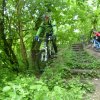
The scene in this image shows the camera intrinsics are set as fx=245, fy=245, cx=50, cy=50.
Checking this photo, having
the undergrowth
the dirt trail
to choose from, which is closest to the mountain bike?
the undergrowth

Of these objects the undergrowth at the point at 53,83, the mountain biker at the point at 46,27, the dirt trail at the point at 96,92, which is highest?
the mountain biker at the point at 46,27

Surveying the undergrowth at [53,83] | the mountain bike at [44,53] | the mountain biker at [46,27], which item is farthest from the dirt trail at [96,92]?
the mountain bike at [44,53]

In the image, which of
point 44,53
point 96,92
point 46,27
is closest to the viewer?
point 96,92

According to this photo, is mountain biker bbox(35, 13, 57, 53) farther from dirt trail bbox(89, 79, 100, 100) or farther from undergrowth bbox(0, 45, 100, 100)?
dirt trail bbox(89, 79, 100, 100)

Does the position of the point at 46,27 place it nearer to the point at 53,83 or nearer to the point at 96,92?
the point at 53,83

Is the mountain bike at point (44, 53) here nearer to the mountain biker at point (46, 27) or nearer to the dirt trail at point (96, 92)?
the mountain biker at point (46, 27)

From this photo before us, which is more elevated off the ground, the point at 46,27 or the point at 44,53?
the point at 46,27

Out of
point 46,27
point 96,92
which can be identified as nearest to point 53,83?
point 96,92

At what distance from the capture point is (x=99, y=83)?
773 cm

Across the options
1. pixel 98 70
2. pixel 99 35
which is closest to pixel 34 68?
pixel 98 70

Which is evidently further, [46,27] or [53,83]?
[46,27]

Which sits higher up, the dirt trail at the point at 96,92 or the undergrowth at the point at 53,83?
the undergrowth at the point at 53,83

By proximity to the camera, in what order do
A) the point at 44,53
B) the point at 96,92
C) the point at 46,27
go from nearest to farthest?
the point at 96,92, the point at 46,27, the point at 44,53

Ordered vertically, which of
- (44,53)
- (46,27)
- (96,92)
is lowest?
(96,92)
